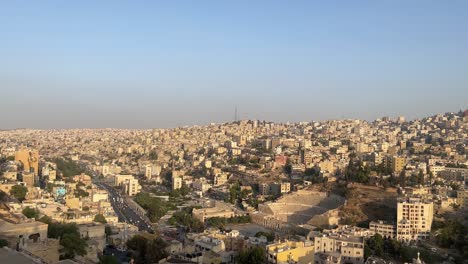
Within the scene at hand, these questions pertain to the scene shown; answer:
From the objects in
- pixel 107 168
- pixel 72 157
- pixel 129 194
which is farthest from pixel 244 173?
pixel 72 157

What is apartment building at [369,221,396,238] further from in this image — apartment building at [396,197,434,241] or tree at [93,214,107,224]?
tree at [93,214,107,224]

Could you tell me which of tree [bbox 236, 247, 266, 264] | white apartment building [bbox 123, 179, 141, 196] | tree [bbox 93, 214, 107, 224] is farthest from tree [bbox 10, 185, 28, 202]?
tree [bbox 236, 247, 266, 264]

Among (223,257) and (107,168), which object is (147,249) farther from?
(107,168)

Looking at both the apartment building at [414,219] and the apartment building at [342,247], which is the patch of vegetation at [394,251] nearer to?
the apartment building at [342,247]

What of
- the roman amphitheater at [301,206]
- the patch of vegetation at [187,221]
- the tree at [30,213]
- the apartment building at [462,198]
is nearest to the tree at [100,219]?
the tree at [30,213]

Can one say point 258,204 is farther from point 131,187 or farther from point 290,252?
point 290,252

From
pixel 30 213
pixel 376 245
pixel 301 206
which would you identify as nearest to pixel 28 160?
pixel 301 206
